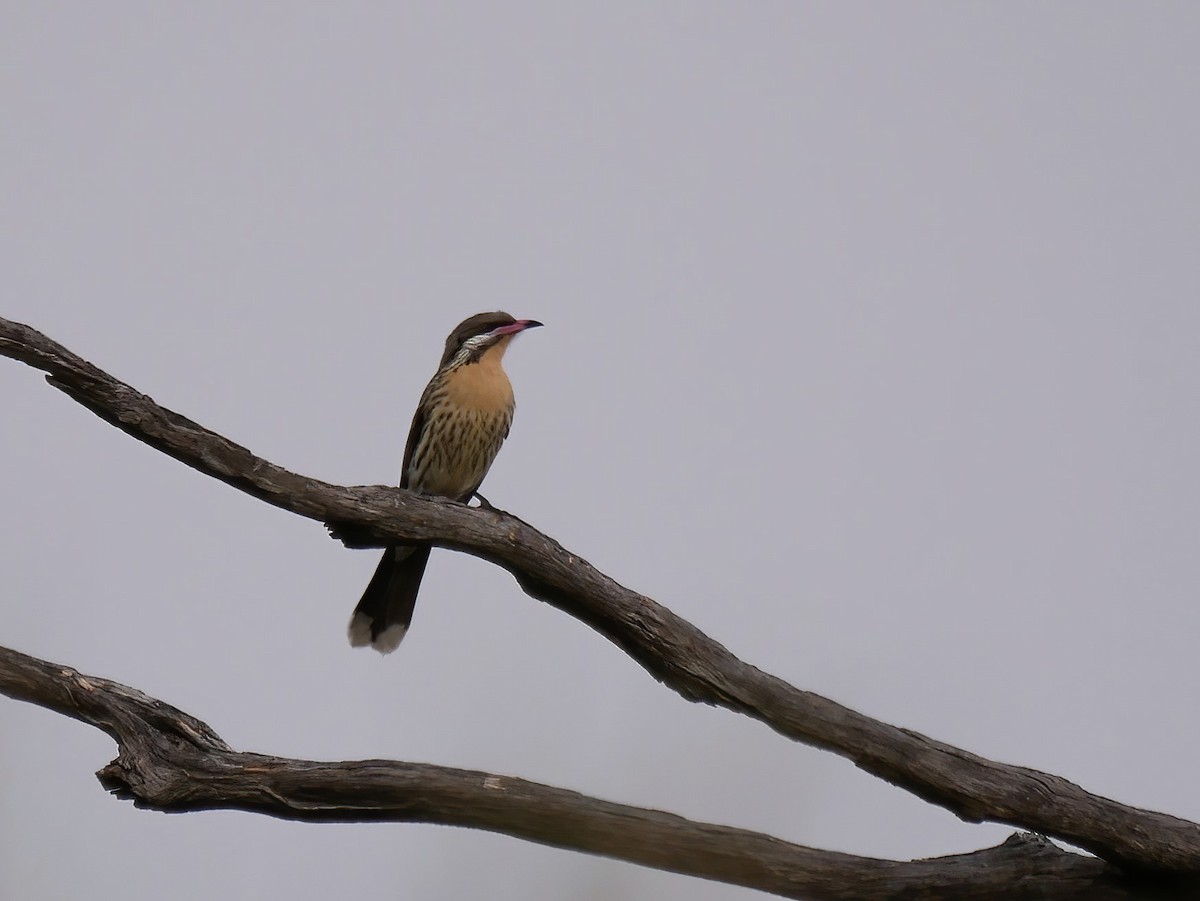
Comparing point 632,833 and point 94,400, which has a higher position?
point 94,400

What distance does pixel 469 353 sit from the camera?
676 centimetres

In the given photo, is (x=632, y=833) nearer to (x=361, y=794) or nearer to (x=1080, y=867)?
(x=361, y=794)

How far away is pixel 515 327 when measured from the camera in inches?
263

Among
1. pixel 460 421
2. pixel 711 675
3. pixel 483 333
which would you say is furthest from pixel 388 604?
pixel 711 675

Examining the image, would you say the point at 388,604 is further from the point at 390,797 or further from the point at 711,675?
the point at 390,797

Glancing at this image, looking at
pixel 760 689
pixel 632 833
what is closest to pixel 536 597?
pixel 760 689

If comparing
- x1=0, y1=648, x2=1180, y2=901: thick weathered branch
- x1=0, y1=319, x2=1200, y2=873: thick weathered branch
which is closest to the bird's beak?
x1=0, y1=319, x2=1200, y2=873: thick weathered branch

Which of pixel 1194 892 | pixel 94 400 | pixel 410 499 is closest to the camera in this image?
pixel 94 400

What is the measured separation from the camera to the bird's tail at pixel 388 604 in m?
6.25

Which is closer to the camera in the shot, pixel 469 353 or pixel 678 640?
pixel 678 640

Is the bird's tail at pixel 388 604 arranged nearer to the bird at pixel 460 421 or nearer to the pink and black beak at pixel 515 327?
the bird at pixel 460 421

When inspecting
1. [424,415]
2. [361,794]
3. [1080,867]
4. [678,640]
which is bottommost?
[361,794]

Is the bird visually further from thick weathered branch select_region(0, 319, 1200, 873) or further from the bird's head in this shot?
thick weathered branch select_region(0, 319, 1200, 873)

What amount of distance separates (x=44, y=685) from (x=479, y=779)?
3.75 feet
